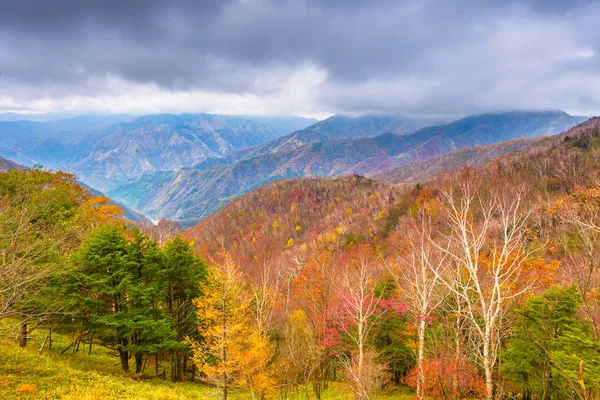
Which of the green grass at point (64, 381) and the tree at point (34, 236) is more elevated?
the tree at point (34, 236)

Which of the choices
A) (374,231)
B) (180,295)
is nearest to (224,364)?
(180,295)

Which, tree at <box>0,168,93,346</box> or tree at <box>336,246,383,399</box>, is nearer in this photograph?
tree at <box>336,246,383,399</box>

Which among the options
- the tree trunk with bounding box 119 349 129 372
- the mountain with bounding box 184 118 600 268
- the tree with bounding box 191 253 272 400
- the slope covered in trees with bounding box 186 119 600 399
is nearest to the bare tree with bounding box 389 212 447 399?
the slope covered in trees with bounding box 186 119 600 399

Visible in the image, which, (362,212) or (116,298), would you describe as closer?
(116,298)

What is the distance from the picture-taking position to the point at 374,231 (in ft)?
367

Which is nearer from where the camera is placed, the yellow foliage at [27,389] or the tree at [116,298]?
the yellow foliage at [27,389]

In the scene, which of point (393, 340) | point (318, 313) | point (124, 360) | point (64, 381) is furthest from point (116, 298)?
point (393, 340)

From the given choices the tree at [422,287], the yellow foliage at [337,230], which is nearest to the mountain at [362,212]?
the yellow foliage at [337,230]

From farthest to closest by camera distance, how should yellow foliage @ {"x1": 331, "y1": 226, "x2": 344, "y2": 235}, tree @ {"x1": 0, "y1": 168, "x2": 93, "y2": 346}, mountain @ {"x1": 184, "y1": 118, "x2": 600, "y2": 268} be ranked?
1. yellow foliage @ {"x1": 331, "y1": 226, "x2": 344, "y2": 235}
2. mountain @ {"x1": 184, "y1": 118, "x2": 600, "y2": 268}
3. tree @ {"x1": 0, "y1": 168, "x2": 93, "y2": 346}

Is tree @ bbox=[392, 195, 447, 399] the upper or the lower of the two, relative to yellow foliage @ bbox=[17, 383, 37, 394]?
upper

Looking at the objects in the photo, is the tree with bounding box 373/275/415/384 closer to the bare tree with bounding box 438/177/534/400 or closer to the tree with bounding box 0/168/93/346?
the bare tree with bounding box 438/177/534/400

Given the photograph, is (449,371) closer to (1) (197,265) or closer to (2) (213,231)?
(1) (197,265)

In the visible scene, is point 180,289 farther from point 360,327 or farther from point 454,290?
point 454,290

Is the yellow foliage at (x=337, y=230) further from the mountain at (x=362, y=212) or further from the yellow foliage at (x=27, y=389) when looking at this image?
the yellow foliage at (x=27, y=389)
